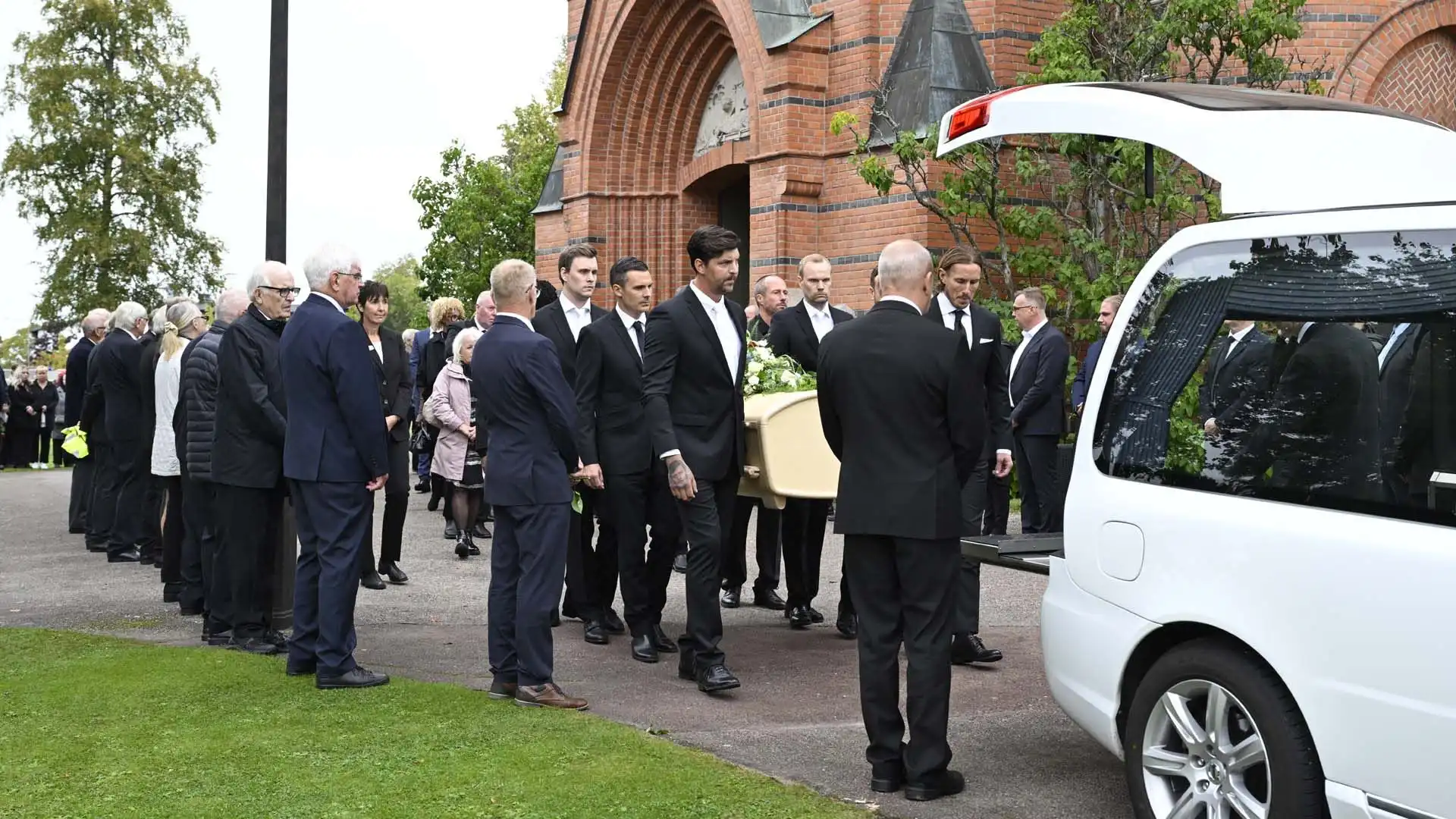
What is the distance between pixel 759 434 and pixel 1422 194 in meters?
4.13

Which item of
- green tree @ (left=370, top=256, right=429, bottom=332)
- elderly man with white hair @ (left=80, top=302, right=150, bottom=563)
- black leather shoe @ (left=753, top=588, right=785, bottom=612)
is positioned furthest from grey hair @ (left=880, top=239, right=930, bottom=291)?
green tree @ (left=370, top=256, right=429, bottom=332)

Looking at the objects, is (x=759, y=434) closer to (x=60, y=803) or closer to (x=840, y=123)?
(x=60, y=803)

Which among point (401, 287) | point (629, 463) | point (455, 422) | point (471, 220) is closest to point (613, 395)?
point (629, 463)

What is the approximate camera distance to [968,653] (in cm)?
795

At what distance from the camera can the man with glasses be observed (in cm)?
813

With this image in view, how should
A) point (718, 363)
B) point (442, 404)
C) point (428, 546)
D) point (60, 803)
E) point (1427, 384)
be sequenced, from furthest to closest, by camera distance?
1. point (428, 546)
2. point (442, 404)
3. point (718, 363)
4. point (60, 803)
5. point (1427, 384)

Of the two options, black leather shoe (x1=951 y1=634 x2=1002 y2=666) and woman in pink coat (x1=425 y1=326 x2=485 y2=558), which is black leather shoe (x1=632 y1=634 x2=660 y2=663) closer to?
black leather shoe (x1=951 y1=634 x2=1002 y2=666)

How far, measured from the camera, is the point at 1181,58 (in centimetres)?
1533

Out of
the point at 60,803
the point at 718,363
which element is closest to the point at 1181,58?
the point at 718,363

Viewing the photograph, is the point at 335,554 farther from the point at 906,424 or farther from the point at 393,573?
the point at 393,573

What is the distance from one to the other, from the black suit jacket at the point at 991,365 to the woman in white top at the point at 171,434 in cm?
538

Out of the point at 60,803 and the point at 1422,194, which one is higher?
the point at 1422,194

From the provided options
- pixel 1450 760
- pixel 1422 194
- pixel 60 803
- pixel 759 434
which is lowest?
pixel 60 803

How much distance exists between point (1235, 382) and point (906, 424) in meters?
1.36
